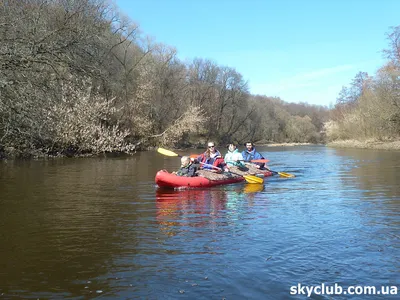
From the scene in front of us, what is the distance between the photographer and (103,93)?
28828 millimetres

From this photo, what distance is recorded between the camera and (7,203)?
30.4 feet

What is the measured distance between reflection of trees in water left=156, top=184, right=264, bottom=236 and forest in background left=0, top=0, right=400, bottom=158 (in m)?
4.65

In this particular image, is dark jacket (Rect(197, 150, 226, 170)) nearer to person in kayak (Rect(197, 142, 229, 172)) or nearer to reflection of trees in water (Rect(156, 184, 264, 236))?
person in kayak (Rect(197, 142, 229, 172))

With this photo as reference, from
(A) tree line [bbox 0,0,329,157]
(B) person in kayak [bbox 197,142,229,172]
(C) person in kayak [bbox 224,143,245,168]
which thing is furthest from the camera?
(C) person in kayak [bbox 224,143,245,168]

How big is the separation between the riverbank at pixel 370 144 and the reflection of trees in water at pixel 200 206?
84.8 feet

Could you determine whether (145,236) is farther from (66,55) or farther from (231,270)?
(66,55)

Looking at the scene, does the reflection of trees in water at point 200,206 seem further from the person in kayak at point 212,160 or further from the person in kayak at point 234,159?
the person in kayak at point 234,159

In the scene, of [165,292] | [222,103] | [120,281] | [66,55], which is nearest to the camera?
[165,292]

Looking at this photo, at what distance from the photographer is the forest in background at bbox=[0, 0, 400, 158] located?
10.8 m

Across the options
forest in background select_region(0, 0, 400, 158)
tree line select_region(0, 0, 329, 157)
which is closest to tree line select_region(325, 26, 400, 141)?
forest in background select_region(0, 0, 400, 158)

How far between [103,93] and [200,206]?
2161 cm

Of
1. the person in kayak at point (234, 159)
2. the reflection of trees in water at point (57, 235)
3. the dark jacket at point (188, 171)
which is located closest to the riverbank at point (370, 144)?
the person in kayak at point (234, 159)

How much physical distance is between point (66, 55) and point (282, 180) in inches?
339

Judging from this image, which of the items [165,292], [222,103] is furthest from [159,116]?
[165,292]
